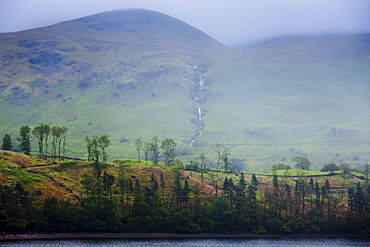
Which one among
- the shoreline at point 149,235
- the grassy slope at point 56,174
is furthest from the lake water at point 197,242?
the grassy slope at point 56,174

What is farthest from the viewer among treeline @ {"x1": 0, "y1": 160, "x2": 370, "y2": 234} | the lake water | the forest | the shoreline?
the forest

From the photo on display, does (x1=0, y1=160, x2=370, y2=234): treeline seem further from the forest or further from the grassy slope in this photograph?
the grassy slope

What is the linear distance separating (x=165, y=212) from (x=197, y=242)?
17.7 metres

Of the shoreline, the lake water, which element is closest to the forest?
the shoreline

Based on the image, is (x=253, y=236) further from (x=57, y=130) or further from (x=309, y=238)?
(x=57, y=130)

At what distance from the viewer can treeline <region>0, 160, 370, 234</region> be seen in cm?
12788

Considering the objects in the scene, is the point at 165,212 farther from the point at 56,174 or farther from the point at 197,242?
the point at 56,174

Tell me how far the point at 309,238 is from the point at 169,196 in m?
57.2

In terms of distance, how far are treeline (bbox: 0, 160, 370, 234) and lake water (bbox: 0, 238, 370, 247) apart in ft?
19.2

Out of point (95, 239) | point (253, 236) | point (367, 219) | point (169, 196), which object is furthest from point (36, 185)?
point (367, 219)

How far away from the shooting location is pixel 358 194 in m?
166

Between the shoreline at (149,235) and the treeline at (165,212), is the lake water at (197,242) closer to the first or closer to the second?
the shoreline at (149,235)

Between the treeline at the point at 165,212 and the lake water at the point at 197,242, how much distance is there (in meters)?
5.84

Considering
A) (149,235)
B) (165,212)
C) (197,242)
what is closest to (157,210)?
(165,212)
